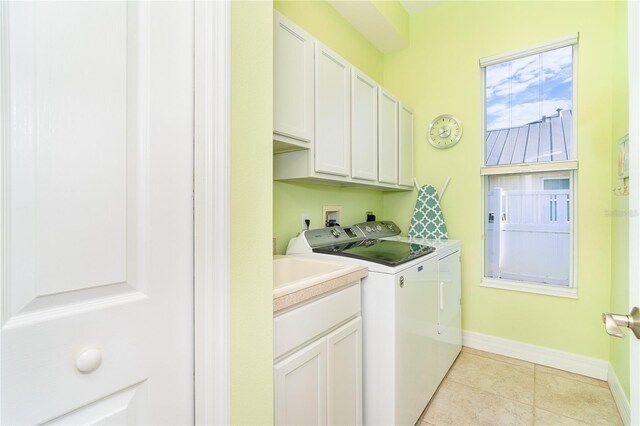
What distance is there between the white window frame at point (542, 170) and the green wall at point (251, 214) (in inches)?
91.3

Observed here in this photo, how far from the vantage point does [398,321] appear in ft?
4.79

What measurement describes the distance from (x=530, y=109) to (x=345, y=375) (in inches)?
102

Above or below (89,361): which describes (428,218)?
above

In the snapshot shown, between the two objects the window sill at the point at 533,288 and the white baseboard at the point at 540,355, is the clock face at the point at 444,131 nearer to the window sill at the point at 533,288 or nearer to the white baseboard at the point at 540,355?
the window sill at the point at 533,288

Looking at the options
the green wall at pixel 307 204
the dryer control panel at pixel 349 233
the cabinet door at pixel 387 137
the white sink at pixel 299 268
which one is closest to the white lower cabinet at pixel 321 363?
the white sink at pixel 299 268

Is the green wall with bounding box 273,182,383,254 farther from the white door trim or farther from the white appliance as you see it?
the white door trim

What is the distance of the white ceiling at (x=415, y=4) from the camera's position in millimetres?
2727

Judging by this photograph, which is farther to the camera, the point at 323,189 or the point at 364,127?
the point at 323,189

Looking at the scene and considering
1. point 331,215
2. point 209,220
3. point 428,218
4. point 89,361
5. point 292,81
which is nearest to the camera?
point 89,361

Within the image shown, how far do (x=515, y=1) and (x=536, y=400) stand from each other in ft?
10.1

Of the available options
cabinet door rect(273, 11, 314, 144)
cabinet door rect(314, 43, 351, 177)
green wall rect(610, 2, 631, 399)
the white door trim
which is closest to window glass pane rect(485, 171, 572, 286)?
green wall rect(610, 2, 631, 399)

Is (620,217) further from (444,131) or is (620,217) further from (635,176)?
(635,176)

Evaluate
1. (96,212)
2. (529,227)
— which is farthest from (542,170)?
(96,212)

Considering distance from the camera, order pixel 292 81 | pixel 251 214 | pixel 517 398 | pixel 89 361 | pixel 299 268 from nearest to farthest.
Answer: pixel 89 361
pixel 251 214
pixel 292 81
pixel 299 268
pixel 517 398
